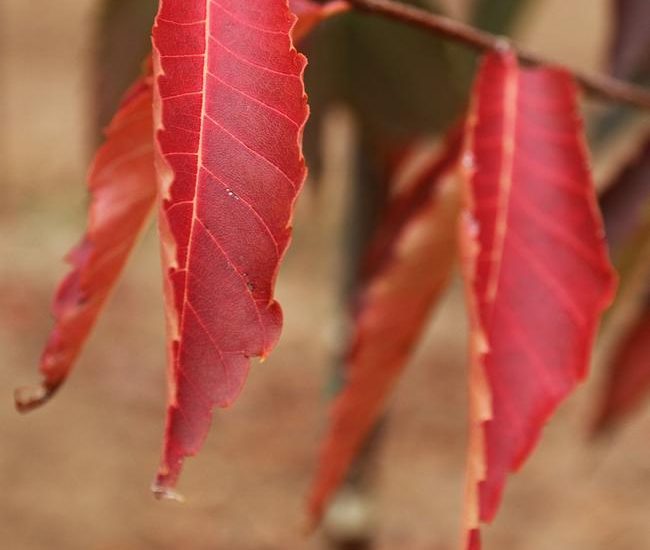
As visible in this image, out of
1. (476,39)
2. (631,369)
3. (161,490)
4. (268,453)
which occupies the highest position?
(476,39)

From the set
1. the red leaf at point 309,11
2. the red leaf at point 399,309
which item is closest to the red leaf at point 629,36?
the red leaf at point 399,309

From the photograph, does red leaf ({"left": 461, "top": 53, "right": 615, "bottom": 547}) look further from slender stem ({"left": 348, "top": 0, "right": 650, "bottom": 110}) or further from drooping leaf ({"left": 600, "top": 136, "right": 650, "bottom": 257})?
drooping leaf ({"left": 600, "top": 136, "right": 650, "bottom": 257})

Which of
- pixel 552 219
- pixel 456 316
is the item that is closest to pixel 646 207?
pixel 552 219

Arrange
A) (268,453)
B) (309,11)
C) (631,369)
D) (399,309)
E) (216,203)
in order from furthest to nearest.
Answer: (268,453) → (631,369) → (399,309) → (309,11) → (216,203)

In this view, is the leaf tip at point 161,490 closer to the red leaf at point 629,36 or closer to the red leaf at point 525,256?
the red leaf at point 525,256

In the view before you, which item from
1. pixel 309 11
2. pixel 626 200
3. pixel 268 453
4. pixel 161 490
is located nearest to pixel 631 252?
pixel 626 200

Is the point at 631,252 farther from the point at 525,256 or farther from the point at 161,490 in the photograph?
the point at 161,490

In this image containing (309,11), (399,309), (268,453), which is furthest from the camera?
(268,453)

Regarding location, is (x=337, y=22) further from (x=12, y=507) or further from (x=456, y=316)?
(x=456, y=316)
